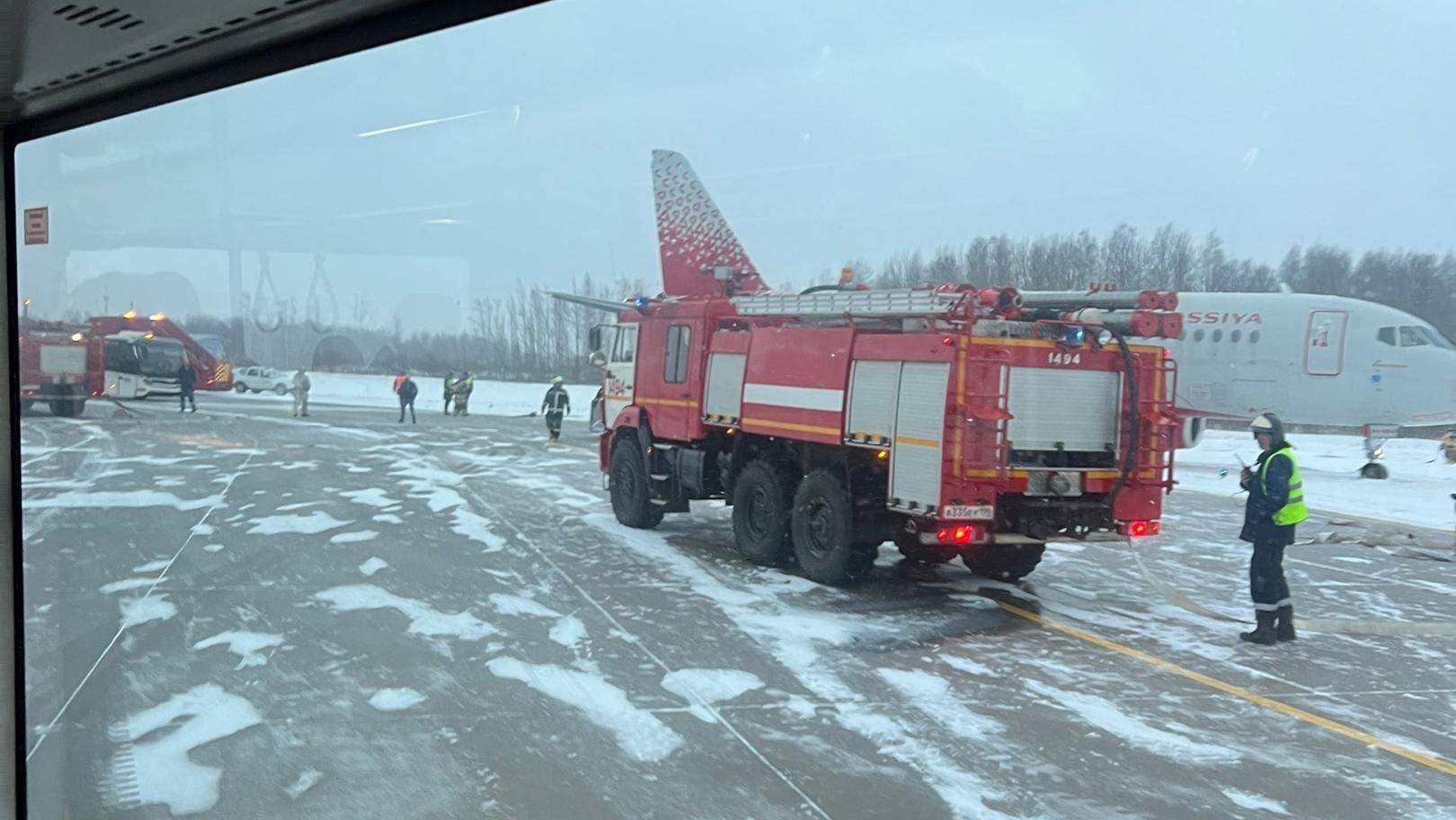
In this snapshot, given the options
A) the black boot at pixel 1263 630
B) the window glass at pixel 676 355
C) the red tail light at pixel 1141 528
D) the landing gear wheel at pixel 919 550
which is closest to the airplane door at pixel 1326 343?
the red tail light at pixel 1141 528

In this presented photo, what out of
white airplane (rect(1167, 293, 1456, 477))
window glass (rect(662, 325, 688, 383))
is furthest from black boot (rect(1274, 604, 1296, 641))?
window glass (rect(662, 325, 688, 383))

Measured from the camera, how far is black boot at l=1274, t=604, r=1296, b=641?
24.4ft

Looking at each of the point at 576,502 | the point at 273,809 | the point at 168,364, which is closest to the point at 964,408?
the point at 273,809

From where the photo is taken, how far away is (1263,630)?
7449mm

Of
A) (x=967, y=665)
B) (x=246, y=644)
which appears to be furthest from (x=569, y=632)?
Result: (x=967, y=665)

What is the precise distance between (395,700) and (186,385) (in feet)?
56.7

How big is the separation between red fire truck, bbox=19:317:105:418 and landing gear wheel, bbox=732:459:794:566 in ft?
18.7

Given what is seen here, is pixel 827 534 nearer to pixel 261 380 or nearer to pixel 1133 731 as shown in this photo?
pixel 1133 731

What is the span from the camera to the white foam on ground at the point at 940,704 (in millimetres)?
5441

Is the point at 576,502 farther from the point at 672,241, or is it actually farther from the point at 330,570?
the point at 330,570

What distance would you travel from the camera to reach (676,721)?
546 centimetres

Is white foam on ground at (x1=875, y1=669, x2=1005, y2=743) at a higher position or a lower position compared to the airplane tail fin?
lower

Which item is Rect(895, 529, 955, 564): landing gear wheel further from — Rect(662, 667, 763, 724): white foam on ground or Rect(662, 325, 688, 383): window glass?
Rect(662, 325, 688, 383): window glass

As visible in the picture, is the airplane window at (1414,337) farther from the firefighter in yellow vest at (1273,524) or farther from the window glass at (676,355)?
the window glass at (676,355)
